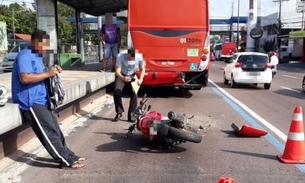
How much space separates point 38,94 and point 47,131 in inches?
20.7

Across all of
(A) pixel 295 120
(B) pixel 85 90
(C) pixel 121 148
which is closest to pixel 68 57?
(B) pixel 85 90

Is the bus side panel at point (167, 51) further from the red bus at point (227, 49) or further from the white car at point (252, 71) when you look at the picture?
the red bus at point (227, 49)

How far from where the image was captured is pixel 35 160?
19.8ft

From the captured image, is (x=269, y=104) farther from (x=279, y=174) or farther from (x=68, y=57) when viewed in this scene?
(x=68, y=57)

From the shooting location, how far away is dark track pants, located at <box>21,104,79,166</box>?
5.54m

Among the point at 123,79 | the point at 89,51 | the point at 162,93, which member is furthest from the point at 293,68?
the point at 123,79

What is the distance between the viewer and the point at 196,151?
659 cm

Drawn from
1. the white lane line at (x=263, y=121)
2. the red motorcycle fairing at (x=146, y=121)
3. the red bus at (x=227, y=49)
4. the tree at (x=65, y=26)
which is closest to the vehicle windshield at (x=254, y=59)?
the white lane line at (x=263, y=121)

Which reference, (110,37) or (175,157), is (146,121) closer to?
(175,157)

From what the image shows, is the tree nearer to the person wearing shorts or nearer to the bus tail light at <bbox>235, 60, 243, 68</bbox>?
the bus tail light at <bbox>235, 60, 243, 68</bbox>

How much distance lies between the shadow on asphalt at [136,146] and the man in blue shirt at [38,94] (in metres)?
1.11

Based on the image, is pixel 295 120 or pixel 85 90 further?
pixel 85 90

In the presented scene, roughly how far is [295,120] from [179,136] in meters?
1.75

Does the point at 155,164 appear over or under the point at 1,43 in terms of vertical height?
under
